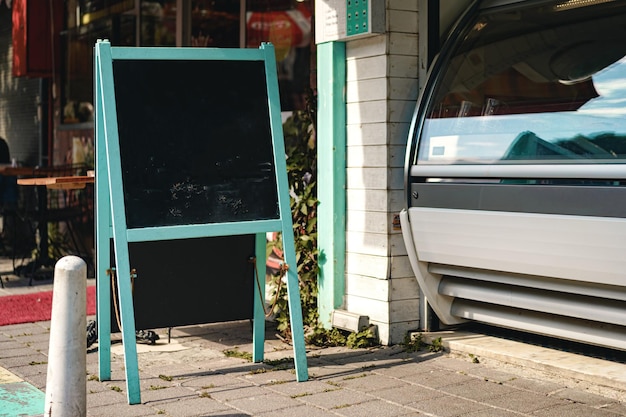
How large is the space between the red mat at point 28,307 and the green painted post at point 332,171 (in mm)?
2353

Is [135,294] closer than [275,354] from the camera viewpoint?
Yes

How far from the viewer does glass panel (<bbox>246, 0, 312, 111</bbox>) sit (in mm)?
7184

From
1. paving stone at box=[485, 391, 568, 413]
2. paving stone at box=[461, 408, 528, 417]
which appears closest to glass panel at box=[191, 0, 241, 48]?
paving stone at box=[485, 391, 568, 413]

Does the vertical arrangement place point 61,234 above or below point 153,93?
below

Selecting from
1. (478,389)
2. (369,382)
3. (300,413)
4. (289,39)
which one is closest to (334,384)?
(369,382)

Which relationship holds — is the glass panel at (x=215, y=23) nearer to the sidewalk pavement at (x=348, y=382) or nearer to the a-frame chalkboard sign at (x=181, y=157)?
the a-frame chalkboard sign at (x=181, y=157)

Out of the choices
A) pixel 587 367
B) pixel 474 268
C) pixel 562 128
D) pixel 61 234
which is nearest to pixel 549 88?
pixel 562 128

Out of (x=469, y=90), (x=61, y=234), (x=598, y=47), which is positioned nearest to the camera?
(x=598, y=47)

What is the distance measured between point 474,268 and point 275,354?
1408mm

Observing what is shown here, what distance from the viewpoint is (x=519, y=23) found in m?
5.13

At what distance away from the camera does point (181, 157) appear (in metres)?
4.97

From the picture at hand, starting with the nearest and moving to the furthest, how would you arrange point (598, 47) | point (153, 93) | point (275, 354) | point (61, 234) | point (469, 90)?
point (598, 47)
point (153, 93)
point (469, 90)
point (275, 354)
point (61, 234)

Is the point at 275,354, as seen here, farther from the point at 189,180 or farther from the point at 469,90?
the point at 469,90

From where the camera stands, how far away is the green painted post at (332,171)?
6059mm
